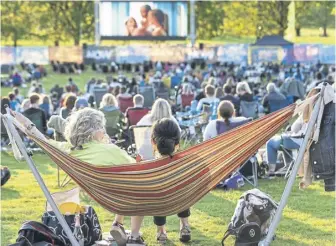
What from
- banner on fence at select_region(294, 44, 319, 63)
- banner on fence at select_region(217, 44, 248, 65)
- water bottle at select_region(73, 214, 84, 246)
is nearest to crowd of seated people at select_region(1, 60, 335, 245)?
water bottle at select_region(73, 214, 84, 246)

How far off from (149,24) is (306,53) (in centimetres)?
895

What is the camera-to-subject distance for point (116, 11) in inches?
1868

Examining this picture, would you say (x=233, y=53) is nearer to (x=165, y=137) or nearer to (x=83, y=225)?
(x=165, y=137)

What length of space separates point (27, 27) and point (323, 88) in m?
59.8

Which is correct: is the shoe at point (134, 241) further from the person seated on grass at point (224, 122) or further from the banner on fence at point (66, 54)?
the banner on fence at point (66, 54)

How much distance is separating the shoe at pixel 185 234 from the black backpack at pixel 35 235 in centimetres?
185

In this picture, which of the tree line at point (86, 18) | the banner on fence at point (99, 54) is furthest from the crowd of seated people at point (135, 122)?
the tree line at point (86, 18)

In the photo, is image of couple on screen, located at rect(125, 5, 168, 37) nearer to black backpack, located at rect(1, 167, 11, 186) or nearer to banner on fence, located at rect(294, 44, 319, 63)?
banner on fence, located at rect(294, 44, 319, 63)

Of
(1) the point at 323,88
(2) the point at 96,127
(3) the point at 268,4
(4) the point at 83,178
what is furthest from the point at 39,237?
(3) the point at 268,4

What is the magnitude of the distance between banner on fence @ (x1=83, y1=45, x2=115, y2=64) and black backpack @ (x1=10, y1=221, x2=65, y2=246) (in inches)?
1655

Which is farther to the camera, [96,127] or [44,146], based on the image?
[96,127]

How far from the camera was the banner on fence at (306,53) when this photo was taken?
4409 cm

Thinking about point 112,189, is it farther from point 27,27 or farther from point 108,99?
point 27,27

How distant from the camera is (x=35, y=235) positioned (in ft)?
20.0
